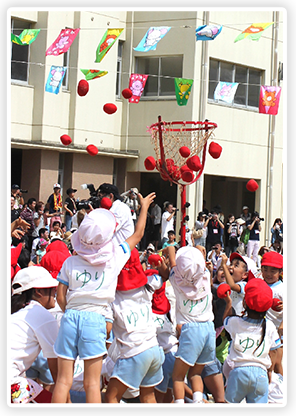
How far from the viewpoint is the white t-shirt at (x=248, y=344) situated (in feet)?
14.7

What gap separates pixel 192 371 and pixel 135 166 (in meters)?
14.2

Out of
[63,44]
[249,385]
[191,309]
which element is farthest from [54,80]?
[249,385]

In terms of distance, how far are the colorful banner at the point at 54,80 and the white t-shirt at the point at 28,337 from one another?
34.8ft

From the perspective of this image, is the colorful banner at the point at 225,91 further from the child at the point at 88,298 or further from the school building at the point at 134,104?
the child at the point at 88,298

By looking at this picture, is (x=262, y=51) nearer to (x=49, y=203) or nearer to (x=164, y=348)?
(x=49, y=203)

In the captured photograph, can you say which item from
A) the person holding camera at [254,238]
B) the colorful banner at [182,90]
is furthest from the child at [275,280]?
the person holding camera at [254,238]

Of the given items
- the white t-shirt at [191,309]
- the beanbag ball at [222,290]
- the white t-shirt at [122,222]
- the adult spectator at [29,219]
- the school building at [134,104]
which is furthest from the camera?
the school building at [134,104]

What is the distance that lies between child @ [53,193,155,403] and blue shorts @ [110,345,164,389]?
0.71 ft

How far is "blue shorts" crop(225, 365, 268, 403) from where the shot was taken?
4430 mm

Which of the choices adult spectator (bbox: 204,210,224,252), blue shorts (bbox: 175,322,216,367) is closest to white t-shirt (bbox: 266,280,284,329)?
blue shorts (bbox: 175,322,216,367)

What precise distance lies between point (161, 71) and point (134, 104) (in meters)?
1.39

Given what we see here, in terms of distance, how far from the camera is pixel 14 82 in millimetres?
16172

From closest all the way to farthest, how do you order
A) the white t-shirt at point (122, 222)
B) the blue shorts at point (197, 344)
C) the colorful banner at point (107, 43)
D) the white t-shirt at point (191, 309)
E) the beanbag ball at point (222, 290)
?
1. the blue shorts at point (197, 344)
2. the white t-shirt at point (191, 309)
3. the white t-shirt at point (122, 222)
4. the beanbag ball at point (222, 290)
5. the colorful banner at point (107, 43)

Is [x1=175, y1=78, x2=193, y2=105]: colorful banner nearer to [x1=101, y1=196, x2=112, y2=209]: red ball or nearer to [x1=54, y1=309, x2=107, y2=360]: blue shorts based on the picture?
[x1=101, y1=196, x2=112, y2=209]: red ball
